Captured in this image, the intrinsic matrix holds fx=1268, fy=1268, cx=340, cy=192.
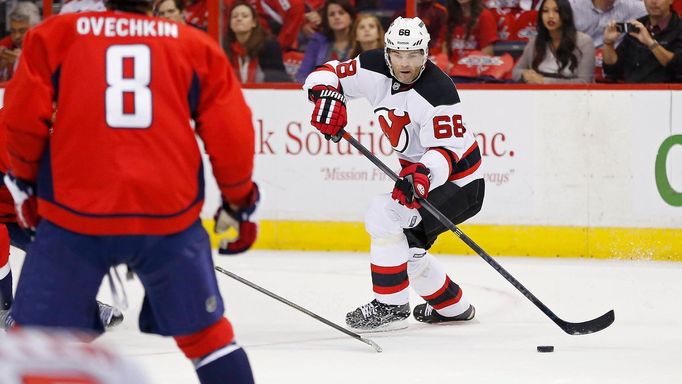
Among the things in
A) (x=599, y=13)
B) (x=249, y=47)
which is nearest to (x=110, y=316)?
(x=249, y=47)

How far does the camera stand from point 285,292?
5.36 m

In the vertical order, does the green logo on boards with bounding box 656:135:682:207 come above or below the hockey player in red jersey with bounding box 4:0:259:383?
below

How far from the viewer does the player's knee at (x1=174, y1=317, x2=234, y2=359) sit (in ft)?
8.12

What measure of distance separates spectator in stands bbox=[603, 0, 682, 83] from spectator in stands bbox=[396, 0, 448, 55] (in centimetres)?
83

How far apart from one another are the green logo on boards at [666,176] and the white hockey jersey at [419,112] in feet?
5.96

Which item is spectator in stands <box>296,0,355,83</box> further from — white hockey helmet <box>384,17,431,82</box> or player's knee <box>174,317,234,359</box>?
player's knee <box>174,317,234,359</box>

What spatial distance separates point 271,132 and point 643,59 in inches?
75.1

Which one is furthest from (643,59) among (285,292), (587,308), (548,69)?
(285,292)

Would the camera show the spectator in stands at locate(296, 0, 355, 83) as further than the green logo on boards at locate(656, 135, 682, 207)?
Yes

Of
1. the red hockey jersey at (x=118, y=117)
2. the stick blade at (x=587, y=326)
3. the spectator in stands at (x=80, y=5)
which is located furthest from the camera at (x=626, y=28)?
the red hockey jersey at (x=118, y=117)

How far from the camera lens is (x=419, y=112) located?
4398 millimetres

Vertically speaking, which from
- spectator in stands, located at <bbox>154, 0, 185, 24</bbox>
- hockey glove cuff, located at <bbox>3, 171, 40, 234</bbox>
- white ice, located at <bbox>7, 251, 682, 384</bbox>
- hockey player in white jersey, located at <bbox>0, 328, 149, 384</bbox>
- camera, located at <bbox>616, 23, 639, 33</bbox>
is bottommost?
white ice, located at <bbox>7, 251, 682, 384</bbox>

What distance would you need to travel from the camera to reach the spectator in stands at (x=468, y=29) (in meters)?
6.48

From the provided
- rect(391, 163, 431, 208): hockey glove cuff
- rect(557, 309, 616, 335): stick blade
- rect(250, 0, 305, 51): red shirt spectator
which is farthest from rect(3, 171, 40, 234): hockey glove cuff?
rect(250, 0, 305, 51): red shirt spectator
